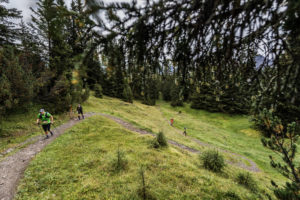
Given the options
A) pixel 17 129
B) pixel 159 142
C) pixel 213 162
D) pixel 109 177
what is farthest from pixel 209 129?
pixel 17 129

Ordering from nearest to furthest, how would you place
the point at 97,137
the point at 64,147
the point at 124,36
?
1. the point at 124,36
2. the point at 64,147
3. the point at 97,137

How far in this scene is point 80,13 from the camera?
136 cm

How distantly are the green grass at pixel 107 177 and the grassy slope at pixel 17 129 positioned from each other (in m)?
2.89

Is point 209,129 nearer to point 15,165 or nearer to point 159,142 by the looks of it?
point 159,142

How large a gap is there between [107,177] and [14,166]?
15.1ft

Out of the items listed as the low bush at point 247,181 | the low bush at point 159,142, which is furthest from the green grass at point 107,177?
the low bush at point 159,142

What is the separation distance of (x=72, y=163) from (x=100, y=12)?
7.30 meters

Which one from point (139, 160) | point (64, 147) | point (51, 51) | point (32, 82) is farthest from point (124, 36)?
point (51, 51)

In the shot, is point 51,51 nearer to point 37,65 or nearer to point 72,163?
point 37,65

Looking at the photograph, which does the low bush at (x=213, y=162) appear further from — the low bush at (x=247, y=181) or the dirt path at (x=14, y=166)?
the dirt path at (x=14, y=166)

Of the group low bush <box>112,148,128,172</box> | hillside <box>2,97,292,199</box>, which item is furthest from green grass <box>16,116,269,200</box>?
low bush <box>112,148,128,172</box>

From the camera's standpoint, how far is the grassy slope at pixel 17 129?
8.32 meters

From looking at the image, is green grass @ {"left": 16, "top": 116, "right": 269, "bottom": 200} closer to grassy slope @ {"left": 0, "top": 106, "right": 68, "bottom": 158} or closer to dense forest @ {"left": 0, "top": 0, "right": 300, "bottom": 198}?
grassy slope @ {"left": 0, "top": 106, "right": 68, "bottom": 158}

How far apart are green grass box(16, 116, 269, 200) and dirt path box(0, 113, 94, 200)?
29 centimetres
